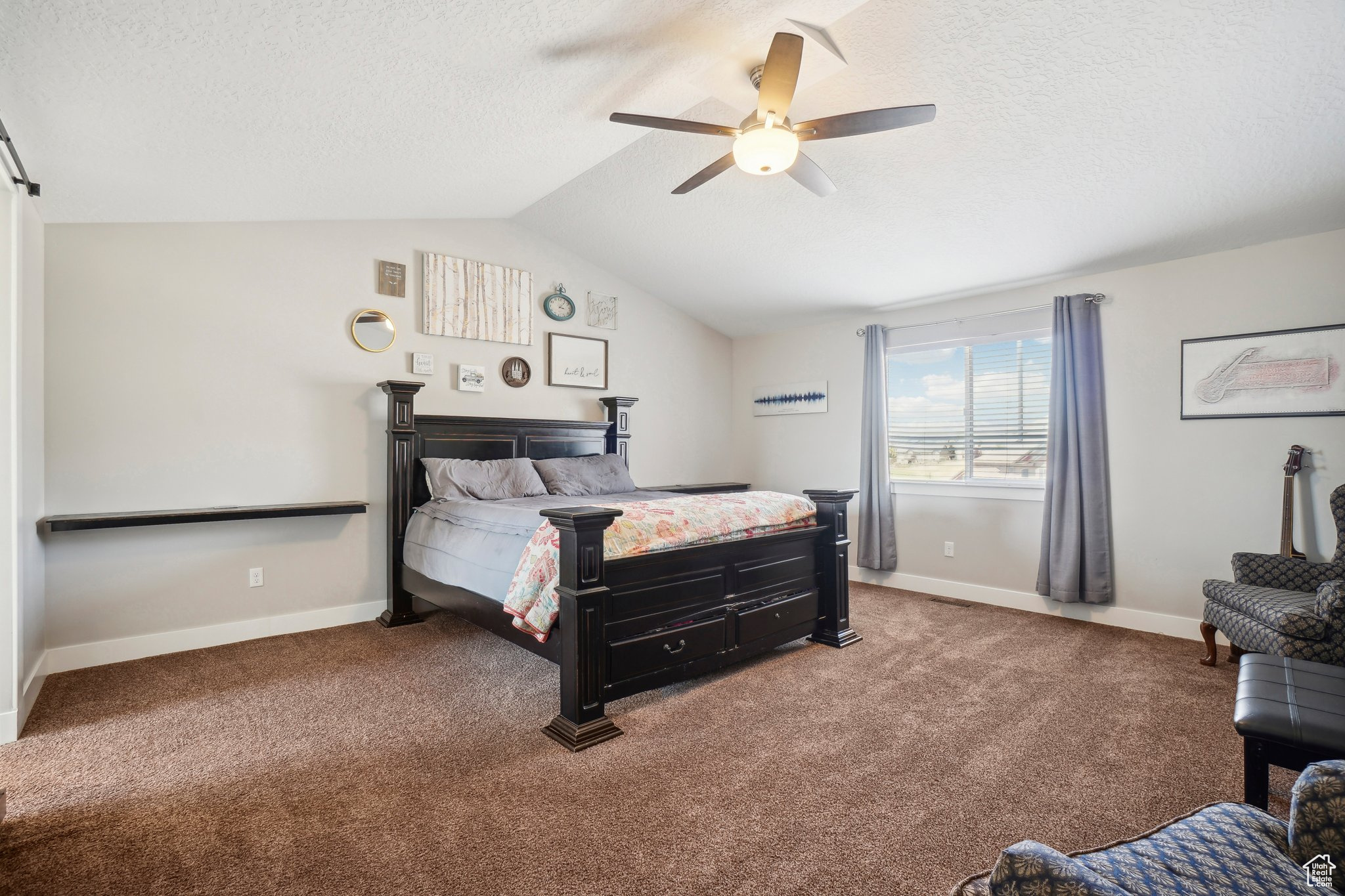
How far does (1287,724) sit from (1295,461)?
8.42ft

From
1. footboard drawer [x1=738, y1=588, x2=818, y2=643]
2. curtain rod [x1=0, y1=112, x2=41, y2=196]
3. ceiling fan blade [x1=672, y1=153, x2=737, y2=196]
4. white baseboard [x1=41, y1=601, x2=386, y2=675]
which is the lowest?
white baseboard [x1=41, y1=601, x2=386, y2=675]

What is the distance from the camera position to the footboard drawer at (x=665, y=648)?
256cm

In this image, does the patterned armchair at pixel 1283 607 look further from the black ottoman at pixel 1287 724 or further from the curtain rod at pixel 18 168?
the curtain rod at pixel 18 168

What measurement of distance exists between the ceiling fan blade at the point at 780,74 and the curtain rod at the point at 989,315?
9.37 ft

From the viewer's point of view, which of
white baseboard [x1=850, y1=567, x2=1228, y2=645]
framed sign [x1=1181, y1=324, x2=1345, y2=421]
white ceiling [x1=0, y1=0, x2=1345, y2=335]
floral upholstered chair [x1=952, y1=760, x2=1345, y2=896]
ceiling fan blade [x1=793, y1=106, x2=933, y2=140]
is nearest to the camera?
floral upholstered chair [x1=952, y1=760, x2=1345, y2=896]

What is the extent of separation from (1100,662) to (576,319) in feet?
13.6

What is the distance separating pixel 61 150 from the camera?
2.36 metres

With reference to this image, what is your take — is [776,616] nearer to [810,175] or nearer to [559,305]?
[810,175]

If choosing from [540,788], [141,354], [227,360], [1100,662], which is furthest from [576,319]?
[1100,662]

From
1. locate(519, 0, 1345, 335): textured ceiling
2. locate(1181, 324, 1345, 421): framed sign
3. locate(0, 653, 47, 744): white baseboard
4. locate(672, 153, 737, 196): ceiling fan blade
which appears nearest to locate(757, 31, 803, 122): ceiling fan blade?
locate(672, 153, 737, 196): ceiling fan blade

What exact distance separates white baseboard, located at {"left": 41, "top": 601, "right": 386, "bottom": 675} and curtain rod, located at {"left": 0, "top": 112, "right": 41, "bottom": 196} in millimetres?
2191

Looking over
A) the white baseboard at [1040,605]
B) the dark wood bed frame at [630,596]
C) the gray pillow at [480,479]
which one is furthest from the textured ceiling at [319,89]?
the white baseboard at [1040,605]

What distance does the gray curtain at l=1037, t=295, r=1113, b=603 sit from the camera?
157 inches

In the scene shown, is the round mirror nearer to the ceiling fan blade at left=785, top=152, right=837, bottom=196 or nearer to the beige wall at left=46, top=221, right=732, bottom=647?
the beige wall at left=46, top=221, right=732, bottom=647
